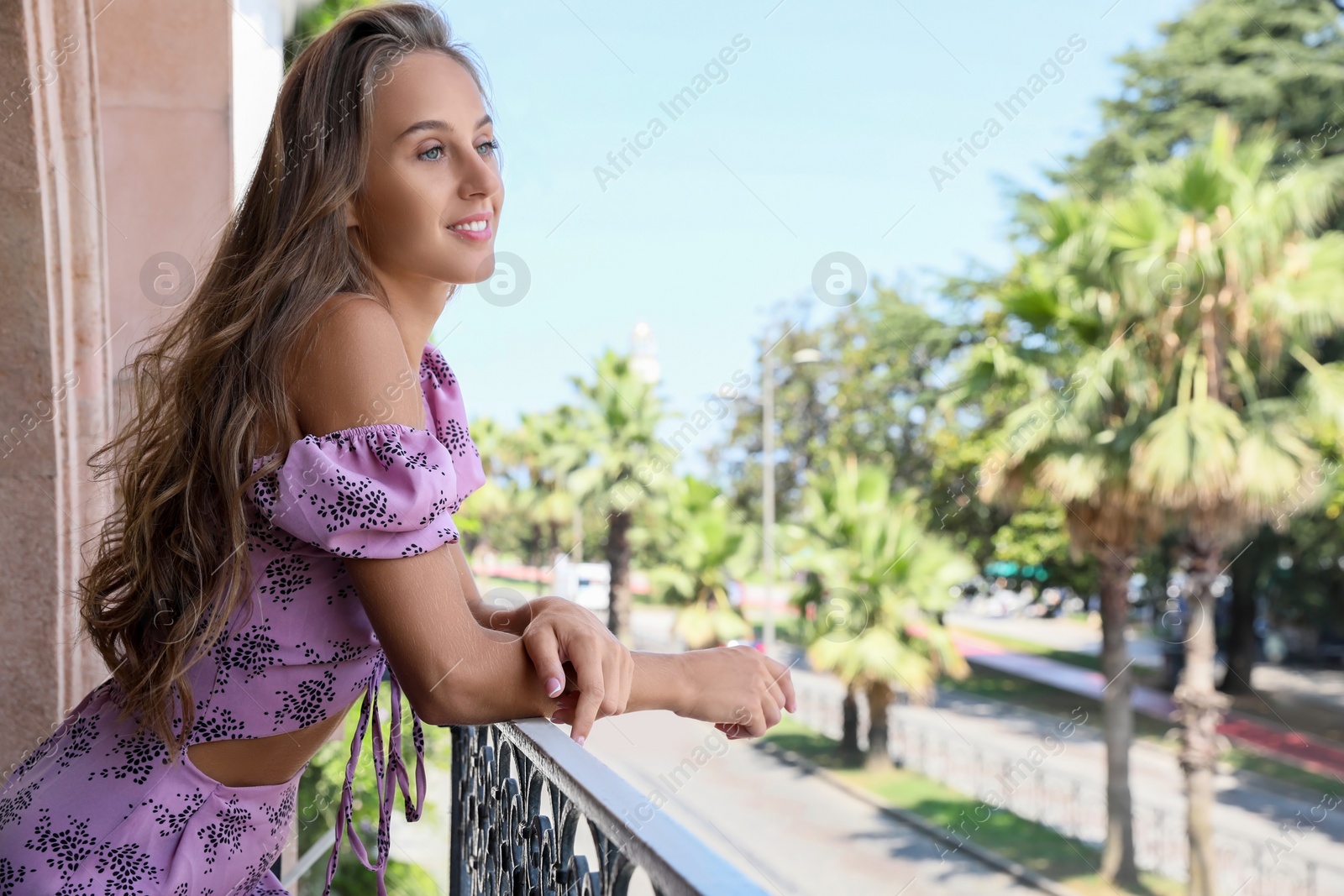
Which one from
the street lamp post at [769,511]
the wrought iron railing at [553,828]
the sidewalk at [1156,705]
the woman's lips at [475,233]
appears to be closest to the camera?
the wrought iron railing at [553,828]

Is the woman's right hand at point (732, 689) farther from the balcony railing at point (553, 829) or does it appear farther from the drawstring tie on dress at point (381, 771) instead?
the drawstring tie on dress at point (381, 771)

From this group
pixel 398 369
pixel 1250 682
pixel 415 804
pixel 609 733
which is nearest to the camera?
pixel 398 369

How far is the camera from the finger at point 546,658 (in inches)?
40.7

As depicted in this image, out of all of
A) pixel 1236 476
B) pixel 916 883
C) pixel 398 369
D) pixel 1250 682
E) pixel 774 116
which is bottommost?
pixel 916 883

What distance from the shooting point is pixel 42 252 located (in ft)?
6.74

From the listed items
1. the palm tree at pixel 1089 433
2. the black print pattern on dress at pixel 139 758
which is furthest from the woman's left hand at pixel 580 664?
the palm tree at pixel 1089 433

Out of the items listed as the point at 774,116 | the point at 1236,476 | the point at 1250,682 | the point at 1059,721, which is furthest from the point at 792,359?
the point at 774,116

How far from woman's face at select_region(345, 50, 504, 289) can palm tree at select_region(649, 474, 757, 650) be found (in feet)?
76.5

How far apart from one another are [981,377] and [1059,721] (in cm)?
1281

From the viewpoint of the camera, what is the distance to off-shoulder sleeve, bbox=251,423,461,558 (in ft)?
3.10

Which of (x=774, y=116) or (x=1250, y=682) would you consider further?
(x=774, y=116)

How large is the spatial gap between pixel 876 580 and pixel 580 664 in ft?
64.6

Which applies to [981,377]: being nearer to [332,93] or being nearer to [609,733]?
[332,93]

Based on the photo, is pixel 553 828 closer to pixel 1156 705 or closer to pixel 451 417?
pixel 451 417
